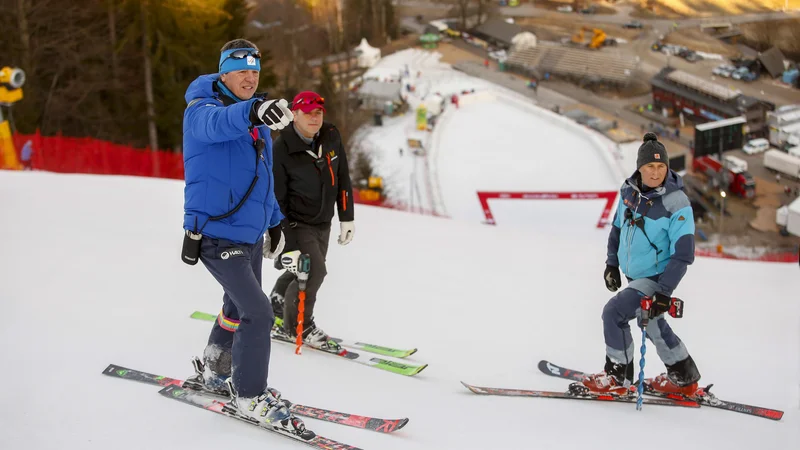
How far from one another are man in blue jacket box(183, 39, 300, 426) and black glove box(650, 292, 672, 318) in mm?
2241

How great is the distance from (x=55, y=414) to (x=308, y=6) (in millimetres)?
48874

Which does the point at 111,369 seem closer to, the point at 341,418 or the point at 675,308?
the point at 341,418

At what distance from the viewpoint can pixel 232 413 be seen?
14.3ft

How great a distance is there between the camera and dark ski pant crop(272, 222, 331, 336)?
5699 mm

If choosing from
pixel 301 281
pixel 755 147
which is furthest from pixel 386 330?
pixel 755 147

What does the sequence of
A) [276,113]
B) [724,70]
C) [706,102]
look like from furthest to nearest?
[724,70]
[706,102]
[276,113]

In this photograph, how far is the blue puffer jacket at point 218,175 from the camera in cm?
397

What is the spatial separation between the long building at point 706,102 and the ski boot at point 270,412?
52539 mm

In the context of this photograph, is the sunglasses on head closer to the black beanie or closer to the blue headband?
the blue headband

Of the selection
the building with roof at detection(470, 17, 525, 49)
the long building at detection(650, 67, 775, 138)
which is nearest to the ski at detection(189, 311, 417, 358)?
the long building at detection(650, 67, 775, 138)

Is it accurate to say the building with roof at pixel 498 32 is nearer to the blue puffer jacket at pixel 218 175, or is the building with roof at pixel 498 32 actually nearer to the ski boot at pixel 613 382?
the ski boot at pixel 613 382

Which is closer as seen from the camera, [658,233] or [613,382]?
[658,233]

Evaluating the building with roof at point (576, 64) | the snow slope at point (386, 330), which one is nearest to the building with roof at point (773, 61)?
the building with roof at point (576, 64)

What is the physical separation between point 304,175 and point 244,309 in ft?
5.65
